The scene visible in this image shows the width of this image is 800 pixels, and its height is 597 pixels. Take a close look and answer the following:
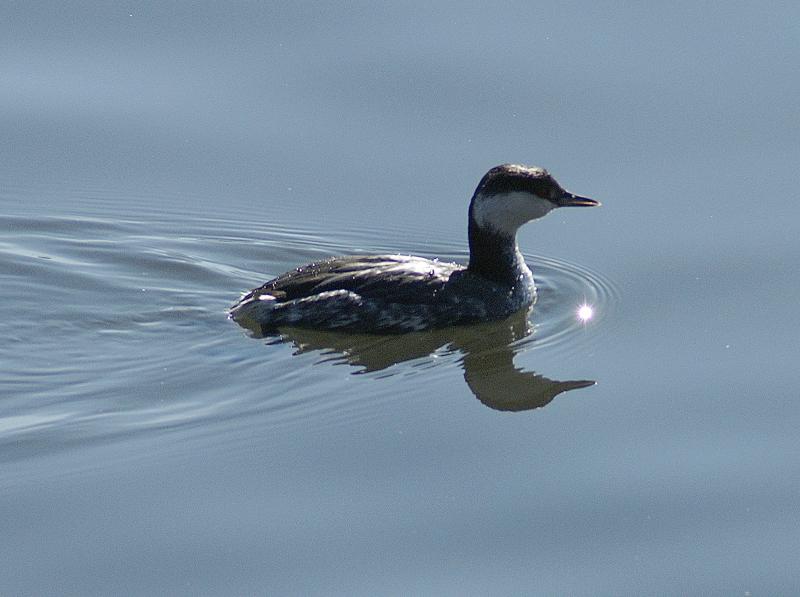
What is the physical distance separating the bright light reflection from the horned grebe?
1.36 feet

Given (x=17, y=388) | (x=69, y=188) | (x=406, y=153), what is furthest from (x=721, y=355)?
(x=69, y=188)

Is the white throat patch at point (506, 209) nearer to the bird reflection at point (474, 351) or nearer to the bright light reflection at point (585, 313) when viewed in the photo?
the bird reflection at point (474, 351)

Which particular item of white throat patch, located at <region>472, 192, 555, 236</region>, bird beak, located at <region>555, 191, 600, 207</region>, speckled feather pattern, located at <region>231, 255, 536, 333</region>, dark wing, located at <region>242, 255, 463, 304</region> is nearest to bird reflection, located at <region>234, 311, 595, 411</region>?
speckled feather pattern, located at <region>231, 255, 536, 333</region>

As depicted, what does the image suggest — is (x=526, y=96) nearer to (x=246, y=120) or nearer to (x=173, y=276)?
(x=246, y=120)

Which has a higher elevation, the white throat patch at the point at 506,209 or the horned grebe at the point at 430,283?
the white throat patch at the point at 506,209

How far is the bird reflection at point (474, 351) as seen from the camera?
35.3 feet

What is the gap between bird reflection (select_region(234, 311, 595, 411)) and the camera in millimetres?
10766

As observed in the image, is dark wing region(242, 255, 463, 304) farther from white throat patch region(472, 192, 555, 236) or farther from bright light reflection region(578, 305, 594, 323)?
bright light reflection region(578, 305, 594, 323)

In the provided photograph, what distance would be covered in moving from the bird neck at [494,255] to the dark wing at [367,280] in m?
0.32

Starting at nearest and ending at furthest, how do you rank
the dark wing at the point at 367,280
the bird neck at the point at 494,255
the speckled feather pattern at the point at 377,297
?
the speckled feather pattern at the point at 377,297, the dark wing at the point at 367,280, the bird neck at the point at 494,255

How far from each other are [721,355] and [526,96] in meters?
3.89

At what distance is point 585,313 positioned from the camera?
11.9 m

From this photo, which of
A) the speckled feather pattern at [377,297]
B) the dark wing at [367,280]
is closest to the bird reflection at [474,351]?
the speckled feather pattern at [377,297]

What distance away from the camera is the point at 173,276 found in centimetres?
1237
